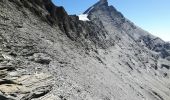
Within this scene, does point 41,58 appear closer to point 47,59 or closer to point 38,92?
point 47,59

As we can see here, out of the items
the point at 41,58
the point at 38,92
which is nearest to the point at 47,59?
the point at 41,58

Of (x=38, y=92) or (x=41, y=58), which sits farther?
(x=41, y=58)

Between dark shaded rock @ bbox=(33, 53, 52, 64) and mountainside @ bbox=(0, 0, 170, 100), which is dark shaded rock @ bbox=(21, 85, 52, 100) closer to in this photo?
mountainside @ bbox=(0, 0, 170, 100)

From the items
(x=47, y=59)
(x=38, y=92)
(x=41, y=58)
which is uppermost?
(x=41, y=58)

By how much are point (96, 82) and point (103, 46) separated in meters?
32.8

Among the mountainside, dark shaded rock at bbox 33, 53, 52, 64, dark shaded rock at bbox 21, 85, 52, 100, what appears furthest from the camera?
dark shaded rock at bbox 33, 53, 52, 64

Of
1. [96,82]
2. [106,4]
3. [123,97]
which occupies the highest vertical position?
[106,4]

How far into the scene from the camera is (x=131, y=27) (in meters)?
133

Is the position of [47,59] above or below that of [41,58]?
below

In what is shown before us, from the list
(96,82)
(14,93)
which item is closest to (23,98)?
(14,93)

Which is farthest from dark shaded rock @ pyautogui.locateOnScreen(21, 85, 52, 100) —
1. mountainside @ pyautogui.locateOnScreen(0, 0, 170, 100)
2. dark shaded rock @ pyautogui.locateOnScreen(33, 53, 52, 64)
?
dark shaded rock @ pyautogui.locateOnScreen(33, 53, 52, 64)

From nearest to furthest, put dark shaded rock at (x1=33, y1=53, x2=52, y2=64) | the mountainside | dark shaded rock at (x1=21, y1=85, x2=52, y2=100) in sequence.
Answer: dark shaded rock at (x1=21, y1=85, x2=52, y2=100)
the mountainside
dark shaded rock at (x1=33, y1=53, x2=52, y2=64)

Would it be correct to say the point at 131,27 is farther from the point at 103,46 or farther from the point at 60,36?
the point at 60,36

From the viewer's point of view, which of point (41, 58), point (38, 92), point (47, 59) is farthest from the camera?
point (47, 59)
